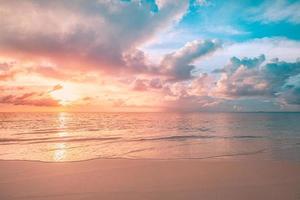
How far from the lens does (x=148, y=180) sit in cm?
1120


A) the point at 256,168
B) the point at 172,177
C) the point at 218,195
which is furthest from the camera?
the point at 256,168

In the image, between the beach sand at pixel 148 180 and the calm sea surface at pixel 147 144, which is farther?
the calm sea surface at pixel 147 144

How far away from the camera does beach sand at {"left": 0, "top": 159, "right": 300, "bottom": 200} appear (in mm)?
9367

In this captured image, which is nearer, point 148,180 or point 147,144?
point 148,180

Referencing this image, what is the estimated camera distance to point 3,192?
31.6 feet

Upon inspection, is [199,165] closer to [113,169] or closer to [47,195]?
[113,169]

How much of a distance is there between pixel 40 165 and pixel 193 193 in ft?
30.0

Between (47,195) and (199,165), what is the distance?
8186mm

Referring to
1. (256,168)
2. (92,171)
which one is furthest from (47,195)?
(256,168)

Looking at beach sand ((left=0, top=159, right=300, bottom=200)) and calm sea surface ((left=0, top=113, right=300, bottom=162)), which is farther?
calm sea surface ((left=0, top=113, right=300, bottom=162))

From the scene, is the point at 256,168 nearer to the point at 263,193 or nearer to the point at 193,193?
the point at 263,193

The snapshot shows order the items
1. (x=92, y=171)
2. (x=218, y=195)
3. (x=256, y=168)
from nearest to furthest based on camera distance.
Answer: (x=218, y=195) < (x=92, y=171) < (x=256, y=168)

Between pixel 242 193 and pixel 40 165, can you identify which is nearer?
pixel 242 193

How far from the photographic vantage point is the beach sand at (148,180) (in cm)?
937
